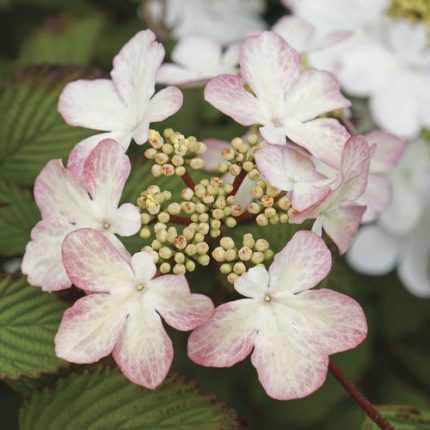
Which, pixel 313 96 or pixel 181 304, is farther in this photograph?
pixel 313 96

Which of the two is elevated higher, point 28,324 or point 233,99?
point 233,99

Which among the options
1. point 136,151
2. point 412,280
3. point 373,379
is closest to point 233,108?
point 136,151

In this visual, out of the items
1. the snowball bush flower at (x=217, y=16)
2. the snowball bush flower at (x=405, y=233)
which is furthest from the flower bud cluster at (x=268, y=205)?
the snowball bush flower at (x=217, y=16)

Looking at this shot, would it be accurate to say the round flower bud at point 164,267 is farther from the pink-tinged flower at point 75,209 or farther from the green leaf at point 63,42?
the green leaf at point 63,42

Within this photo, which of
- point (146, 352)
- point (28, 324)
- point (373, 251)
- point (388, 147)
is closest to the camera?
point (146, 352)

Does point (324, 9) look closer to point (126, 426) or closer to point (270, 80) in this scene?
point (270, 80)

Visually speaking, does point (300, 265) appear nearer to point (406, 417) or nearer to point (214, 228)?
point (214, 228)

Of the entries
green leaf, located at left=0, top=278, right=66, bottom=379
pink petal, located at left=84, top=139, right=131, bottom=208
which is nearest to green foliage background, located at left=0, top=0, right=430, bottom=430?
green leaf, located at left=0, top=278, right=66, bottom=379

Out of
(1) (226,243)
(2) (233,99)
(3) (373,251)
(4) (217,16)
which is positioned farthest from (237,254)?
(4) (217,16)
